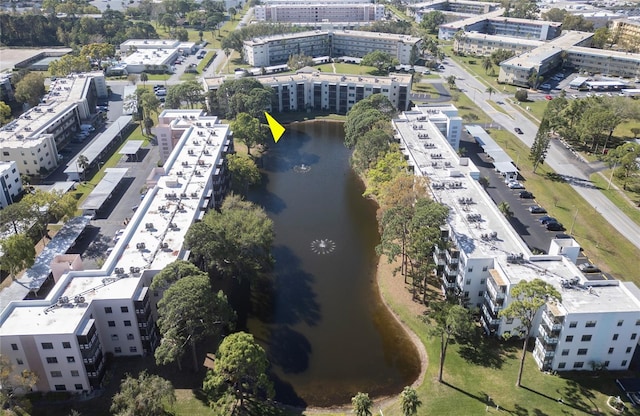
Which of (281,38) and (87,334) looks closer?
(87,334)

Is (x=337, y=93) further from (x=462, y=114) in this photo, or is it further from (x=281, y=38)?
(x=281, y=38)

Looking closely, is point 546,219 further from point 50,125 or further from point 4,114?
point 4,114

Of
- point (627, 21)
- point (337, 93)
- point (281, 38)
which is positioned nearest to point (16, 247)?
point (337, 93)

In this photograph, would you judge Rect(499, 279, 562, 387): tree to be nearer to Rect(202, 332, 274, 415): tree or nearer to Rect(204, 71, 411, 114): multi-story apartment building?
Rect(202, 332, 274, 415): tree

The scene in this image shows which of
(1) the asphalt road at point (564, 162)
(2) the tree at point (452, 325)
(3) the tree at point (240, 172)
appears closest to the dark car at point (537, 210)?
(1) the asphalt road at point (564, 162)

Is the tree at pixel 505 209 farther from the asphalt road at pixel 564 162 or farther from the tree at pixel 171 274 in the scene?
the tree at pixel 171 274

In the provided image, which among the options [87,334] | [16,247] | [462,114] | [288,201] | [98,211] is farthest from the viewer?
[462,114]

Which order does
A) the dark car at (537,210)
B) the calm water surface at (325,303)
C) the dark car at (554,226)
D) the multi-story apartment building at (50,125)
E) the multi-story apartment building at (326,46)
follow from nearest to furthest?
1. the calm water surface at (325,303)
2. the dark car at (554,226)
3. the dark car at (537,210)
4. the multi-story apartment building at (50,125)
5. the multi-story apartment building at (326,46)
